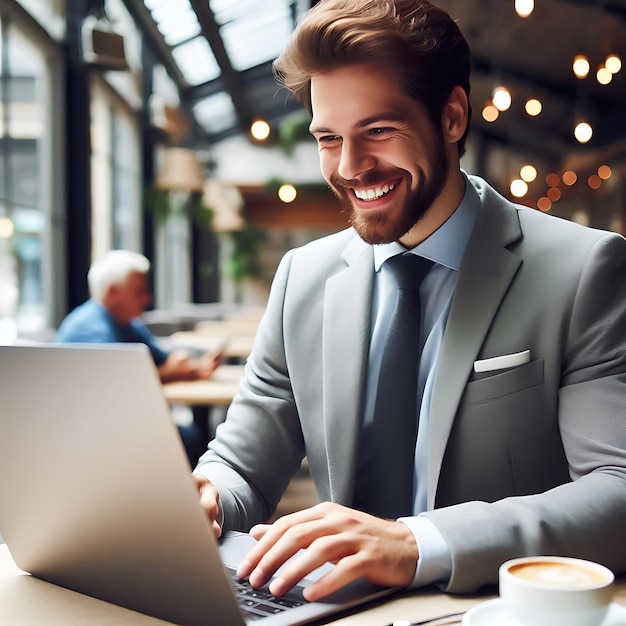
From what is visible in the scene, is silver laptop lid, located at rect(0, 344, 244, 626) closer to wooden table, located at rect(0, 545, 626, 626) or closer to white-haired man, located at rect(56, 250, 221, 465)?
wooden table, located at rect(0, 545, 626, 626)

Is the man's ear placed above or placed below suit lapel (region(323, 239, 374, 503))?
above

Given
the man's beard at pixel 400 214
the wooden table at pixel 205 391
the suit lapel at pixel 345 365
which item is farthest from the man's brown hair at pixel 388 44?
the wooden table at pixel 205 391

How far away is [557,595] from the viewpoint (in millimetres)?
Answer: 696

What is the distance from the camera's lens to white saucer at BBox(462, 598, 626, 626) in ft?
2.50

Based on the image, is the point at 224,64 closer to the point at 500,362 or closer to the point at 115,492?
the point at 500,362

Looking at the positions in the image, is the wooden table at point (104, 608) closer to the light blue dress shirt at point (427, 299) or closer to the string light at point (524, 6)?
the light blue dress shirt at point (427, 299)

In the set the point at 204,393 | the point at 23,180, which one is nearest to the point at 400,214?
the point at 204,393

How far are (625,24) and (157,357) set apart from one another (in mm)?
6459

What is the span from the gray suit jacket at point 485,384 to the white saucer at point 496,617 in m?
0.31

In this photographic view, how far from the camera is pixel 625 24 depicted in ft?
27.9

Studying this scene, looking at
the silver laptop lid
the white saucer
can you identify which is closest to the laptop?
the silver laptop lid

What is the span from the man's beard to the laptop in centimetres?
66

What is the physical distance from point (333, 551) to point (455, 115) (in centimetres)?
94

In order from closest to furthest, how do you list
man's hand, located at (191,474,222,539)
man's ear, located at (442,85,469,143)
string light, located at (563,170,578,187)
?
1. man's hand, located at (191,474,222,539)
2. man's ear, located at (442,85,469,143)
3. string light, located at (563,170,578,187)
